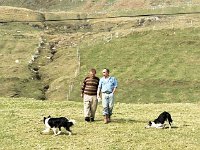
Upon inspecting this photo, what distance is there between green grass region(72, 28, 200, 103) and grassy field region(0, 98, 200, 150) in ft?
139

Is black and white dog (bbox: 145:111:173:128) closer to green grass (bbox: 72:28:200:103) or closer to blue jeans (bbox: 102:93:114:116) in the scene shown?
blue jeans (bbox: 102:93:114:116)

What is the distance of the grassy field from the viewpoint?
21016 mm

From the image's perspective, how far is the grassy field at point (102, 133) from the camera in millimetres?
21016

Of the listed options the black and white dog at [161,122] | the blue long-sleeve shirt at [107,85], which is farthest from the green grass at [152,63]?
the black and white dog at [161,122]

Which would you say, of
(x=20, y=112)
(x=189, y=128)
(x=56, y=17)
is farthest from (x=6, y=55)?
(x=189, y=128)

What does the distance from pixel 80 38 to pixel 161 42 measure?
26153 mm

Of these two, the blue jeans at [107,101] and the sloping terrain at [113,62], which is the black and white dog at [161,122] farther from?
the sloping terrain at [113,62]

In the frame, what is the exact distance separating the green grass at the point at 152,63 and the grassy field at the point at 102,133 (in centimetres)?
4248

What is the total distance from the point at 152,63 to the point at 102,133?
65930mm

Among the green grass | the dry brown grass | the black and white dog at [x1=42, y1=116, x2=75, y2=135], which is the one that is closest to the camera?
the black and white dog at [x1=42, y1=116, x2=75, y2=135]

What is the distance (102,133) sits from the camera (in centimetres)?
2348

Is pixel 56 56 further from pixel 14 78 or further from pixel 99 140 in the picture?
pixel 99 140

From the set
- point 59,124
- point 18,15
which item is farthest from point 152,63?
point 18,15

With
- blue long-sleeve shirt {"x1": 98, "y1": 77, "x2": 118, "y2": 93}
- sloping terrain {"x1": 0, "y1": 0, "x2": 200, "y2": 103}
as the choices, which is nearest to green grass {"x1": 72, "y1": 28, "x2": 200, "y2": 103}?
sloping terrain {"x1": 0, "y1": 0, "x2": 200, "y2": 103}
